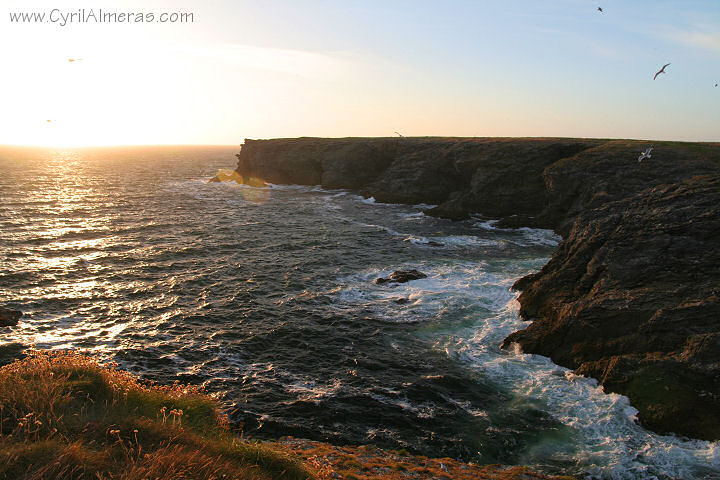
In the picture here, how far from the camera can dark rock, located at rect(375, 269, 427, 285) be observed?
32.5 meters

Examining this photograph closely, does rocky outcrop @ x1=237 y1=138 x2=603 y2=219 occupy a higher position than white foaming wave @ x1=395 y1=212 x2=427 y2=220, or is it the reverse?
rocky outcrop @ x1=237 y1=138 x2=603 y2=219

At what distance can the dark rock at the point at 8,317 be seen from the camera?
78.5 ft

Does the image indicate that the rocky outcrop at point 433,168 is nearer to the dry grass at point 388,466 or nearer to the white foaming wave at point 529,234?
the white foaming wave at point 529,234

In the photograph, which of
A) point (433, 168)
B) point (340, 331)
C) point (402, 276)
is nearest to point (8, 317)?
point (340, 331)

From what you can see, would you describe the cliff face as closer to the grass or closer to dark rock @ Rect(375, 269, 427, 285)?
dark rock @ Rect(375, 269, 427, 285)

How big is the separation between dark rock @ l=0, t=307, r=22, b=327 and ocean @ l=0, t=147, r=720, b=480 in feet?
2.20

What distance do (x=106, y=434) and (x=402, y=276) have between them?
25.8 meters

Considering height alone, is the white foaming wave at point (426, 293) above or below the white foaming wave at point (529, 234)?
below

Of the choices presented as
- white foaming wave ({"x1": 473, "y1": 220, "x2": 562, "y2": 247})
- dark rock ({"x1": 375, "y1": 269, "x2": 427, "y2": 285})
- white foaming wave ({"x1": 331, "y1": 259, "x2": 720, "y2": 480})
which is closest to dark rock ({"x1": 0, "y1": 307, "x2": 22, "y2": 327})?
white foaming wave ({"x1": 331, "y1": 259, "x2": 720, "y2": 480})

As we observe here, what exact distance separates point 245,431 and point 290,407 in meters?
2.15

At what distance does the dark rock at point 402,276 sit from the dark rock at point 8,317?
904 inches

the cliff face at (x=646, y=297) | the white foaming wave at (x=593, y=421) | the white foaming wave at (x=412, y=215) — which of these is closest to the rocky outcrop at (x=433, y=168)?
the white foaming wave at (x=412, y=215)

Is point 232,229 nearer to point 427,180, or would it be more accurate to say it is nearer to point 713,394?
point 427,180

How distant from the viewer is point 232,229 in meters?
51.2
